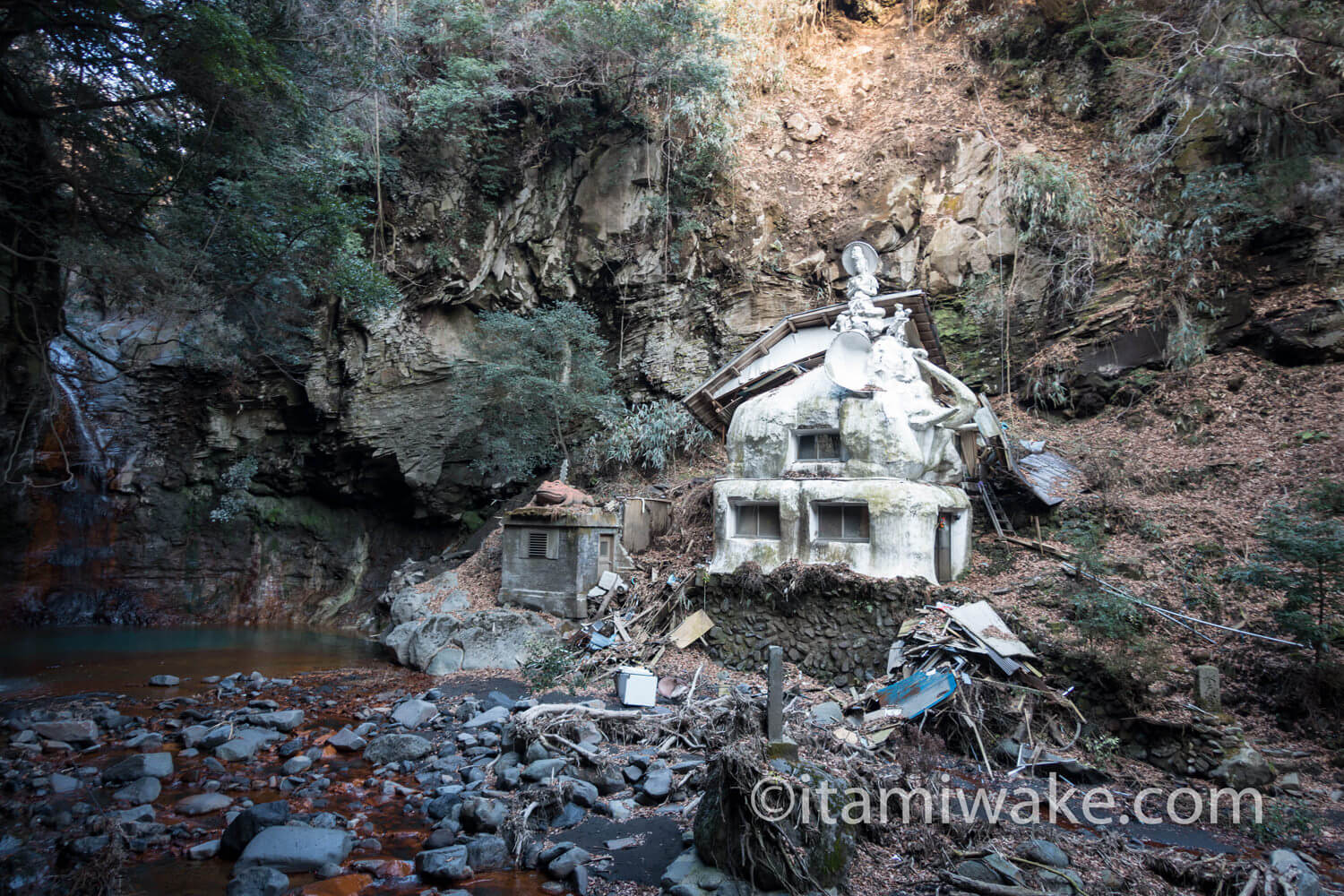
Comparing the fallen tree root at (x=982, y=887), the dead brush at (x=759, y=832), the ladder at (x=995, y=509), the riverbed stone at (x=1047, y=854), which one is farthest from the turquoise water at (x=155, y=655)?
the ladder at (x=995, y=509)

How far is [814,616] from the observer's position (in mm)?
11266

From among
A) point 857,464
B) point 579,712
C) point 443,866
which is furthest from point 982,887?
point 857,464

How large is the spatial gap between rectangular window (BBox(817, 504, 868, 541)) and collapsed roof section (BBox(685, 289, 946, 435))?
3475mm

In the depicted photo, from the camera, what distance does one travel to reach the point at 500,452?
63.3 ft

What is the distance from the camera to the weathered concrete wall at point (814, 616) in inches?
415

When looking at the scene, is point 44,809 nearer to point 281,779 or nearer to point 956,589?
point 281,779

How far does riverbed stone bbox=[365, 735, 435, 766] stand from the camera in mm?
8047

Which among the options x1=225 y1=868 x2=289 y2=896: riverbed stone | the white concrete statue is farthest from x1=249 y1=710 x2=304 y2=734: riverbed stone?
the white concrete statue

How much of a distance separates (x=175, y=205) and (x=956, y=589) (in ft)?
43.3

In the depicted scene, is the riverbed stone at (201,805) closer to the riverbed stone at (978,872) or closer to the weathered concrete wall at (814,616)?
the riverbed stone at (978,872)

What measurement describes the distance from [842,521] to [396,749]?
25.9 ft

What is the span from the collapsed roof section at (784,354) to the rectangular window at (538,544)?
14.6 feet

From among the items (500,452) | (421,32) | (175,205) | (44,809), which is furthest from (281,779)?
(421,32)

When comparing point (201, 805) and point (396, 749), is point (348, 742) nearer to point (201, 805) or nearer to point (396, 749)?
point (396, 749)
